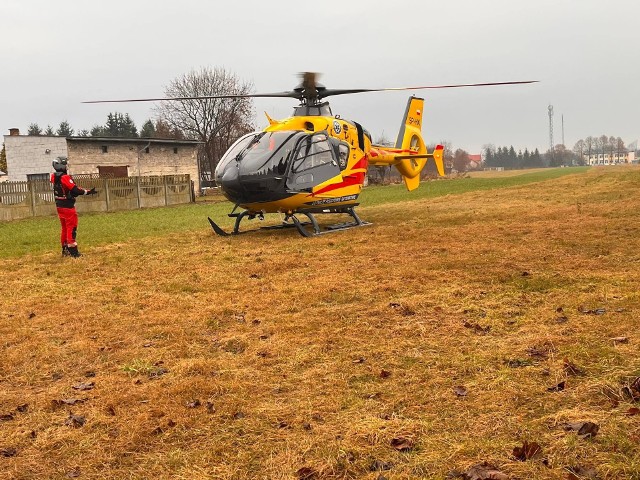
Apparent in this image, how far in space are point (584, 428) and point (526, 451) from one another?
42cm

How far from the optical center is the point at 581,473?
252 cm

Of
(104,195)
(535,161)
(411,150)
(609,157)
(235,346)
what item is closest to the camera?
(235,346)

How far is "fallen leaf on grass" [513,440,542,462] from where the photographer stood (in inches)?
106

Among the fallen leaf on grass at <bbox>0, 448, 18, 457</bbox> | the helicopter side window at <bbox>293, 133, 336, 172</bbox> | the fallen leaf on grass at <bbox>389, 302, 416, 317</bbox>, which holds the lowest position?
the fallen leaf on grass at <bbox>0, 448, 18, 457</bbox>

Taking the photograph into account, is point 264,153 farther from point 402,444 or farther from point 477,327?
point 402,444

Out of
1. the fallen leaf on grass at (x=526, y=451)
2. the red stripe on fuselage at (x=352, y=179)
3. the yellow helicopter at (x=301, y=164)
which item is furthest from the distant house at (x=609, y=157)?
the fallen leaf on grass at (x=526, y=451)

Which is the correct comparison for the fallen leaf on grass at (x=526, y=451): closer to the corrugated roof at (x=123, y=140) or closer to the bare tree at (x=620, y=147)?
the corrugated roof at (x=123, y=140)

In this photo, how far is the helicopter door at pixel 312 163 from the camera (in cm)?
1180

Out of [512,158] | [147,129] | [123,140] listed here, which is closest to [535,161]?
[512,158]

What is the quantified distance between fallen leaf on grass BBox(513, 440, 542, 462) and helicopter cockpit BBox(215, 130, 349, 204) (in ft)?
30.1

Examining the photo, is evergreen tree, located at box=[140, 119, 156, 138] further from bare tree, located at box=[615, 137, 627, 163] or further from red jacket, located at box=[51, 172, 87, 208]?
bare tree, located at box=[615, 137, 627, 163]

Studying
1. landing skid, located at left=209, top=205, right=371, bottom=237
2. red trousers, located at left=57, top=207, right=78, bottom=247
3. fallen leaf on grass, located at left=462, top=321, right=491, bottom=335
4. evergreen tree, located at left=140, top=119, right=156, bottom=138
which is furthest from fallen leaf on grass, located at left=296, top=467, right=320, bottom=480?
evergreen tree, located at left=140, top=119, right=156, bottom=138

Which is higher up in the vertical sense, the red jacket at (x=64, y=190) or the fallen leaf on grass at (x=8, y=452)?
the red jacket at (x=64, y=190)

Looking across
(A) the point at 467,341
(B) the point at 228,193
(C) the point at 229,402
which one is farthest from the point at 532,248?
(C) the point at 229,402
